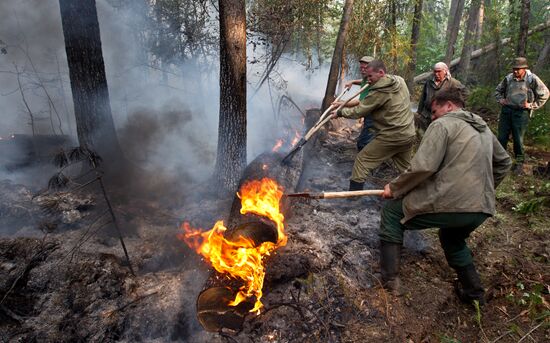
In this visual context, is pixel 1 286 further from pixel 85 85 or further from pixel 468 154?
pixel 468 154

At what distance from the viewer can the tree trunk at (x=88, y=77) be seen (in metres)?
5.55

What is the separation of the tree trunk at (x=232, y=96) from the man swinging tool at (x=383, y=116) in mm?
1775

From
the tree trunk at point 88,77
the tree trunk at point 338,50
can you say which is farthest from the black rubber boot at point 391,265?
the tree trunk at point 338,50

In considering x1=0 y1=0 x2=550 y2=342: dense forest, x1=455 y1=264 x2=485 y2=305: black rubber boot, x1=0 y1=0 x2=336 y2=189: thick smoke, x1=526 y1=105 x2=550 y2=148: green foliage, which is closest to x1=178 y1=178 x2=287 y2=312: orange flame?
x1=0 y1=0 x2=550 y2=342: dense forest

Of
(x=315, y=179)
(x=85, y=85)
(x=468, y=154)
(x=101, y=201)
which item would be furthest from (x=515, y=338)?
(x=85, y=85)

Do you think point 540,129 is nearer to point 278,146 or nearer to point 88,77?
point 278,146

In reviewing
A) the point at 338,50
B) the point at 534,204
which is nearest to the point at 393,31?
the point at 338,50

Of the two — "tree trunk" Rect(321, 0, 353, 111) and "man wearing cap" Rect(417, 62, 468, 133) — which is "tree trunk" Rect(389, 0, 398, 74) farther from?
"man wearing cap" Rect(417, 62, 468, 133)

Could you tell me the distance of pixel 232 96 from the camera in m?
5.20

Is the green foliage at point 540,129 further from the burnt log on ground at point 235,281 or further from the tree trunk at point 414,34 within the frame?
the burnt log on ground at point 235,281

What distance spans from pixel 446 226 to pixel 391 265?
2.57ft

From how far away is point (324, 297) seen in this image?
11.5ft

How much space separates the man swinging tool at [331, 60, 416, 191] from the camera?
503 cm

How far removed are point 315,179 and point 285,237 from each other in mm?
2620
